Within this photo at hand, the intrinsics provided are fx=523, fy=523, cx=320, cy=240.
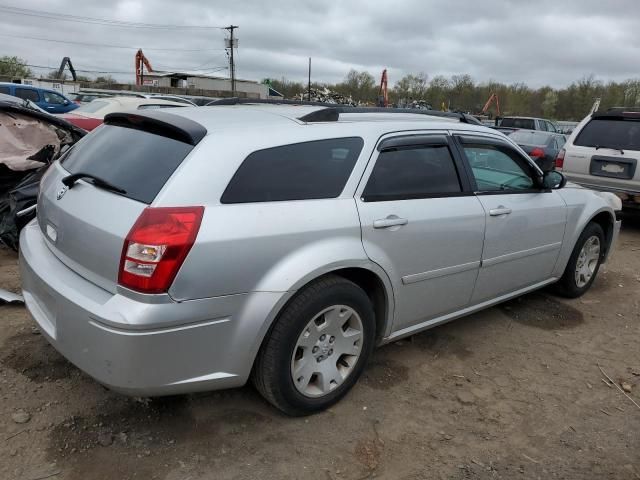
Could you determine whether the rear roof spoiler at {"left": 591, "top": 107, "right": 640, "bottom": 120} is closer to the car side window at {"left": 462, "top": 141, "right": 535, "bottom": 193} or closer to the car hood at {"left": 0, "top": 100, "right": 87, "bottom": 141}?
the car side window at {"left": 462, "top": 141, "right": 535, "bottom": 193}

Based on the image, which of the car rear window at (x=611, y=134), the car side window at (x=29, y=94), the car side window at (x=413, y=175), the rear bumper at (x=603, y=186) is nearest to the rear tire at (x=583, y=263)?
the car side window at (x=413, y=175)

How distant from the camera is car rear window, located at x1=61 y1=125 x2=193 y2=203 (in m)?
2.44

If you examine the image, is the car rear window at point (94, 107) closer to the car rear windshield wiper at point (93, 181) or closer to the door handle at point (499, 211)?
the car rear windshield wiper at point (93, 181)

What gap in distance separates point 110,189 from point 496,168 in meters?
2.80

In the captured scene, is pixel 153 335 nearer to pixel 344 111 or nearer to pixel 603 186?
pixel 344 111

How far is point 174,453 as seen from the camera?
256 cm

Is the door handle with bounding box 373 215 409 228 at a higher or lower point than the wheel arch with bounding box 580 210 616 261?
higher

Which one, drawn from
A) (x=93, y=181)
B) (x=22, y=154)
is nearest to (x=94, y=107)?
(x=22, y=154)

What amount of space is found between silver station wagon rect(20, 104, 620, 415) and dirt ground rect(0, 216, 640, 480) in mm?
291

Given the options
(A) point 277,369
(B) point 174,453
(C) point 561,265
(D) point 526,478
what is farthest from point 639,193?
(B) point 174,453

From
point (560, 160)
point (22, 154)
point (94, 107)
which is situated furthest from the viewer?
point (94, 107)

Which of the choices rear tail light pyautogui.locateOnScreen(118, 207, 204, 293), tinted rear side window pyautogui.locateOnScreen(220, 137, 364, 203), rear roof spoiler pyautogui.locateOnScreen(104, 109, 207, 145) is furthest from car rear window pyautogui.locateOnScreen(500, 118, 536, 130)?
rear tail light pyautogui.locateOnScreen(118, 207, 204, 293)

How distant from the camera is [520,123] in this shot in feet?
65.4

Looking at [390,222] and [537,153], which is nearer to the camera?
[390,222]
